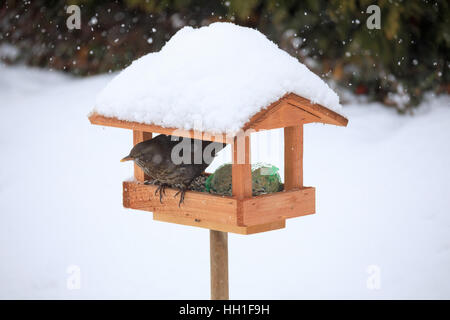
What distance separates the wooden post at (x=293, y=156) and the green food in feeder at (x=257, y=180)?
0.17ft

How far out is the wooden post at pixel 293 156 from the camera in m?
2.82

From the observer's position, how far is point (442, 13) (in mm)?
6234

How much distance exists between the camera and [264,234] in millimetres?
5559

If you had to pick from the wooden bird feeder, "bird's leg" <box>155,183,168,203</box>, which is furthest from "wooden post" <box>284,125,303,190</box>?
"bird's leg" <box>155,183,168,203</box>

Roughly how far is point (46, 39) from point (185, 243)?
311 centimetres

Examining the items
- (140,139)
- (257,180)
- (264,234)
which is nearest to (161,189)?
(140,139)

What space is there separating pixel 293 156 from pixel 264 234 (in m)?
2.78

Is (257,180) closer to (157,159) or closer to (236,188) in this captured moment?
(236,188)

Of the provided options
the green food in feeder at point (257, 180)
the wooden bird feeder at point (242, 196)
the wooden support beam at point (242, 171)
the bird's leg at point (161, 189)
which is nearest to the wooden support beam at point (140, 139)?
the wooden bird feeder at point (242, 196)

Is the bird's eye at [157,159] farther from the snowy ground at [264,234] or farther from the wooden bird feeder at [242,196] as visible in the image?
the snowy ground at [264,234]

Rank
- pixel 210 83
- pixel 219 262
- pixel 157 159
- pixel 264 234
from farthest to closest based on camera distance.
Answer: pixel 264 234
pixel 219 262
pixel 157 159
pixel 210 83

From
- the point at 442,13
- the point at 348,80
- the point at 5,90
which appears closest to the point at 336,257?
the point at 348,80

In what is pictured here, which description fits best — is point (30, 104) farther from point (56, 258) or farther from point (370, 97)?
point (370, 97)

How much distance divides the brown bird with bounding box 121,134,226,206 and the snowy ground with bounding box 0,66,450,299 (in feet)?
5.81
